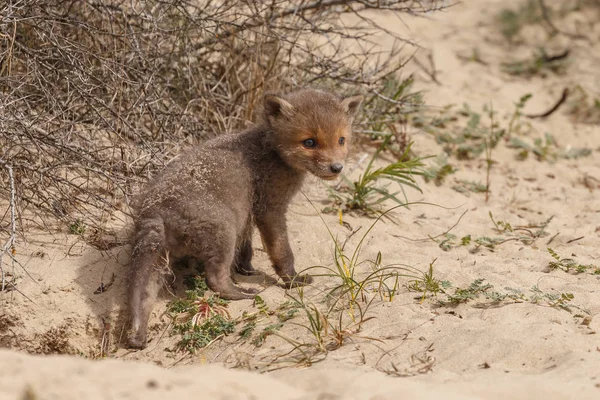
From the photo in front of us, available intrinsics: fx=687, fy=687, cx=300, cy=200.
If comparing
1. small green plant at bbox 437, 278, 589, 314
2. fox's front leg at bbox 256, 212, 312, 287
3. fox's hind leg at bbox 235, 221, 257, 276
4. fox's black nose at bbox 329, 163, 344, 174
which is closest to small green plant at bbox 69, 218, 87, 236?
fox's hind leg at bbox 235, 221, 257, 276

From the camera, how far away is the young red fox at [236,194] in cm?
466

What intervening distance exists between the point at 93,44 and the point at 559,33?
7673 mm

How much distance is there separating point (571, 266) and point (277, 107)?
2.63 m

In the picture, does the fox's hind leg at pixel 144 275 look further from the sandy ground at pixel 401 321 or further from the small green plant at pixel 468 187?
the small green plant at pixel 468 187

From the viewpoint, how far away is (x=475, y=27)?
11266mm

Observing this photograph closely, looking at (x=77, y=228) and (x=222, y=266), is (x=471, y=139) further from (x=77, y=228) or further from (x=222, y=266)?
(x=77, y=228)

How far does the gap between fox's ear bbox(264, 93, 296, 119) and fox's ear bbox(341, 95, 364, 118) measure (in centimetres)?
47

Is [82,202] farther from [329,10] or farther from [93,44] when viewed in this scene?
[329,10]

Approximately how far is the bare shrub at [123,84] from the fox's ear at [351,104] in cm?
95

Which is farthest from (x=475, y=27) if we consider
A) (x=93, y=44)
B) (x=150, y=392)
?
(x=150, y=392)

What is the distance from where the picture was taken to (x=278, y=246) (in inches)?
210

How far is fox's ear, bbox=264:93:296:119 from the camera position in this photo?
543cm

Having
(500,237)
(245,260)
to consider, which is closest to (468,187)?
(500,237)

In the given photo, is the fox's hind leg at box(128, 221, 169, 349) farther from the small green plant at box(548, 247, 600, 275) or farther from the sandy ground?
the small green plant at box(548, 247, 600, 275)
